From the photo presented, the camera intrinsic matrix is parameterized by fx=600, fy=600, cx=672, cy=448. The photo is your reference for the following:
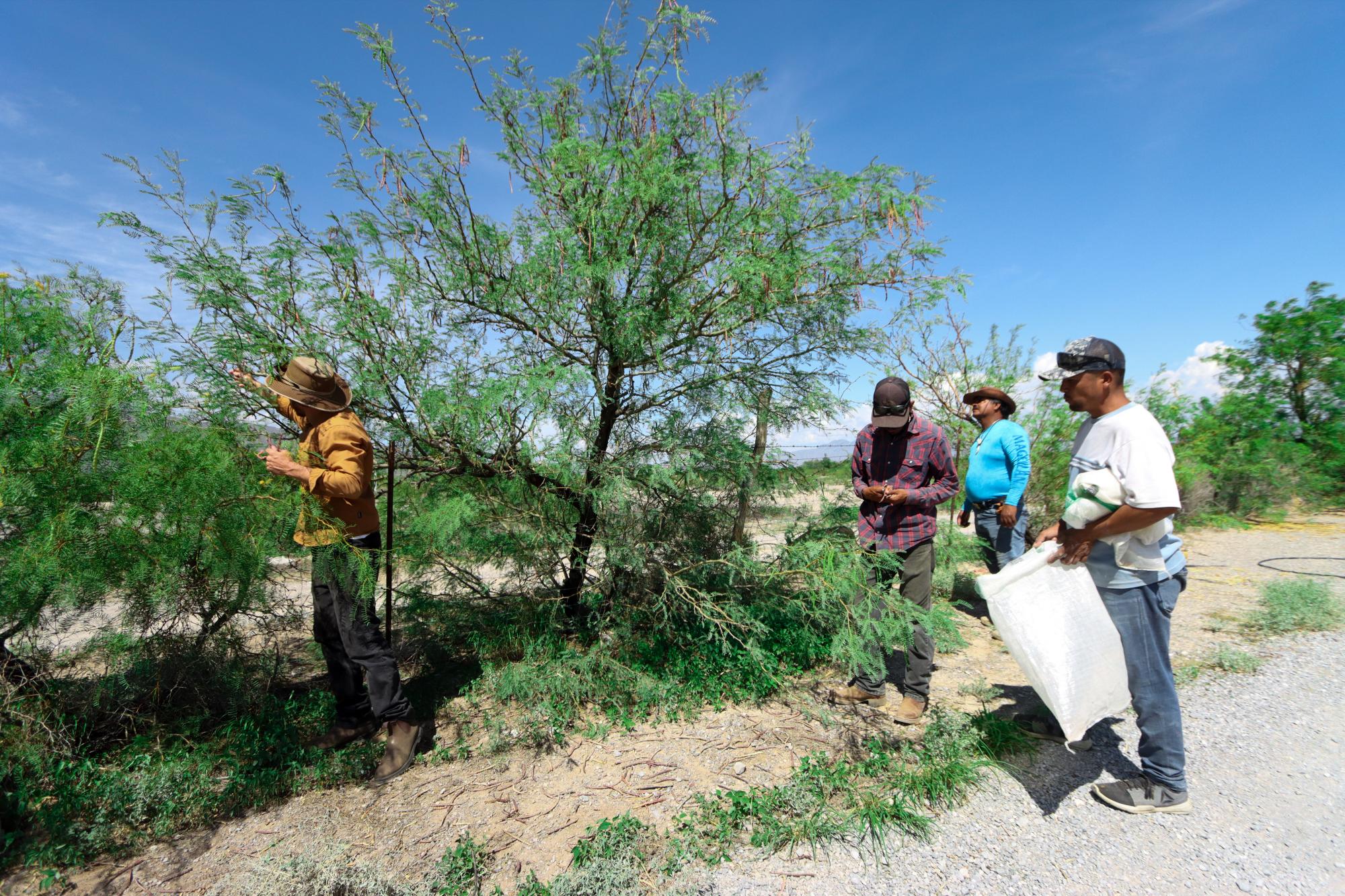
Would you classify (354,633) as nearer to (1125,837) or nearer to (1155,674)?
(1125,837)

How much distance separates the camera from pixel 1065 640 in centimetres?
248

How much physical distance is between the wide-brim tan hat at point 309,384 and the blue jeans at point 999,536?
4.45m

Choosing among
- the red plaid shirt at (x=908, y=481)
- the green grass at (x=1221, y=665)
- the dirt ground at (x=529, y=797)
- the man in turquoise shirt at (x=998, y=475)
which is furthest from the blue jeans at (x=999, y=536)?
the red plaid shirt at (x=908, y=481)

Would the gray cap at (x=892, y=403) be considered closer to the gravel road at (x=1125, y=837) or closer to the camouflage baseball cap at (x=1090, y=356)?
the camouflage baseball cap at (x=1090, y=356)

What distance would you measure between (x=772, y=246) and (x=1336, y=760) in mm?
3823

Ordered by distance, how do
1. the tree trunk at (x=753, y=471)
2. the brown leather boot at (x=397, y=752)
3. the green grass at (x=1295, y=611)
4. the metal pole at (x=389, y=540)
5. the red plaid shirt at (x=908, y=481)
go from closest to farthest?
the brown leather boot at (x=397, y=752), the metal pole at (x=389, y=540), the red plaid shirt at (x=908, y=481), the tree trunk at (x=753, y=471), the green grass at (x=1295, y=611)

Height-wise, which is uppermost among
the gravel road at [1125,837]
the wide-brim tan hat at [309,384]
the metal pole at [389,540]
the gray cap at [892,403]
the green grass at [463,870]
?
the wide-brim tan hat at [309,384]

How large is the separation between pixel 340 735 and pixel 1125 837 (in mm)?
3634

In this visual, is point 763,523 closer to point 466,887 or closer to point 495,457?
point 495,457

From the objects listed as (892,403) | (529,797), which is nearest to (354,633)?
(529,797)

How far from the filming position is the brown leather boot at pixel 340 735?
10.3ft

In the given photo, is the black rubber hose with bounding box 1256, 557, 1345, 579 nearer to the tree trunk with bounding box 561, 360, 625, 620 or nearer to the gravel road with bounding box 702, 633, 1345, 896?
the gravel road with bounding box 702, 633, 1345, 896

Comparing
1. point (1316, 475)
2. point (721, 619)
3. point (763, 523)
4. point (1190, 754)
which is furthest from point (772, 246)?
point (1316, 475)

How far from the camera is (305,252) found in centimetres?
333
